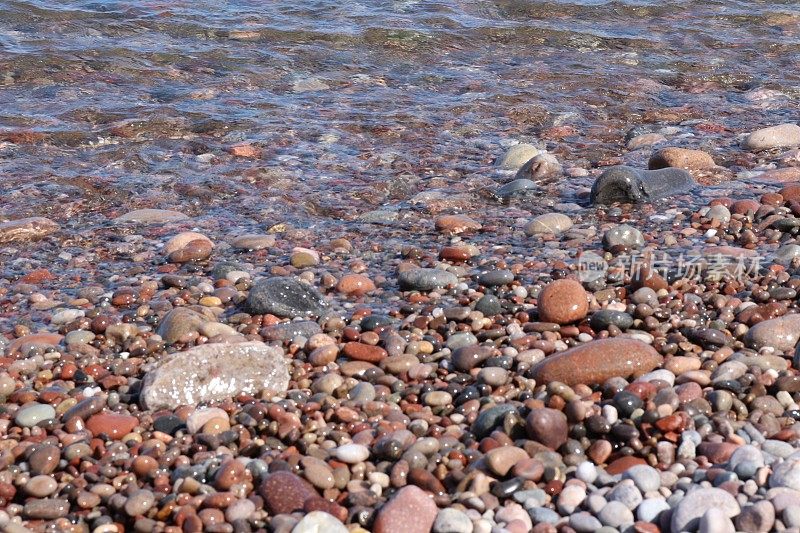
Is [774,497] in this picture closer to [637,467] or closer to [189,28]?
[637,467]

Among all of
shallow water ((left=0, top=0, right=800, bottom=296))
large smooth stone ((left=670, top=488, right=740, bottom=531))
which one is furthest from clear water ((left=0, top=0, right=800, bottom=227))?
large smooth stone ((left=670, top=488, right=740, bottom=531))

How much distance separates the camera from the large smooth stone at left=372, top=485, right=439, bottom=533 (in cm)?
308

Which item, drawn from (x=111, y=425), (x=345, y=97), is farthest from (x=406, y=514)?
(x=345, y=97)

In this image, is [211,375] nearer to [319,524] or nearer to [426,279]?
[319,524]

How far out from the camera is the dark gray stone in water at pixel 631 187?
6418 millimetres

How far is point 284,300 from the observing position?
4973 mm

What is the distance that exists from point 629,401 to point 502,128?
5270 millimetres

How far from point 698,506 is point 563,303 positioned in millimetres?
1766

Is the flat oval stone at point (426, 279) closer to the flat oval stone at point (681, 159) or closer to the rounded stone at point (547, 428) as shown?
the rounded stone at point (547, 428)

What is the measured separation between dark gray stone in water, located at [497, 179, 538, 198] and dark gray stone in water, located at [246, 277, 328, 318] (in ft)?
7.30

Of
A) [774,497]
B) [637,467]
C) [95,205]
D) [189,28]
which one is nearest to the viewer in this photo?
[774,497]

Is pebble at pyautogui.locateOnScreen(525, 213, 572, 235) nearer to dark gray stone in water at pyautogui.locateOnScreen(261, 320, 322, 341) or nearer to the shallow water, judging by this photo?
the shallow water

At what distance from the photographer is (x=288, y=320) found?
490 centimetres

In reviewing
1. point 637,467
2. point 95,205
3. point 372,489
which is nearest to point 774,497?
point 637,467
